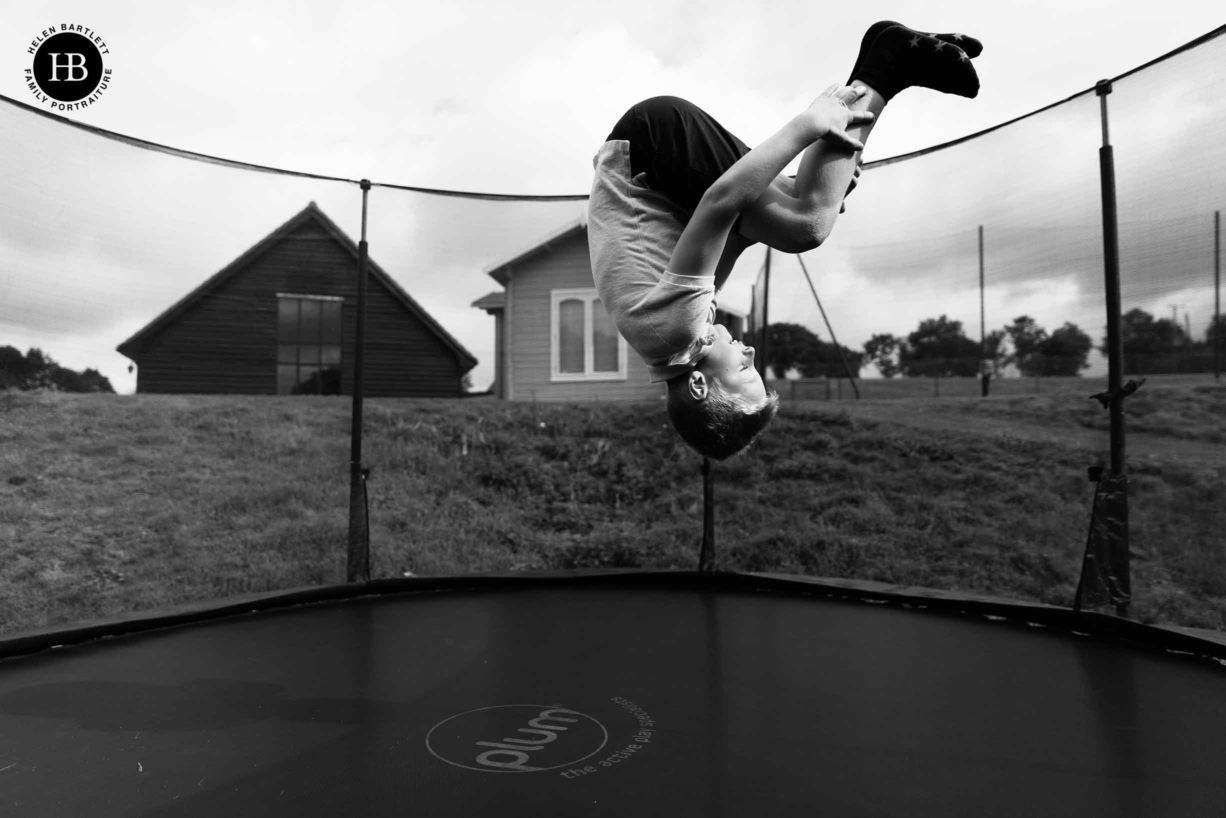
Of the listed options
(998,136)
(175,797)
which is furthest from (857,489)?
(175,797)

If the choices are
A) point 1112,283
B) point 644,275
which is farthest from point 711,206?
point 1112,283

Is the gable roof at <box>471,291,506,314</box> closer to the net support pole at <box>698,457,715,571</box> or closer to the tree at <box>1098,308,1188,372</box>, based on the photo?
the net support pole at <box>698,457,715,571</box>

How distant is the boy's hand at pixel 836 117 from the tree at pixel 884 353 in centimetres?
184

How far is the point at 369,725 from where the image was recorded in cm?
129

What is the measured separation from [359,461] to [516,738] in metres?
1.64

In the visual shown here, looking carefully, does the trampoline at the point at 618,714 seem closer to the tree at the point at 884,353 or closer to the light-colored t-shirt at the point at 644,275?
the light-colored t-shirt at the point at 644,275

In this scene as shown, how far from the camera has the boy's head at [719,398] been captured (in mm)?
1121

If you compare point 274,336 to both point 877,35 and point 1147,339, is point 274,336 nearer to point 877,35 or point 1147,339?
point 877,35

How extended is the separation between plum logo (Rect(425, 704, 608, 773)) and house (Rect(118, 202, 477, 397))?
1.80 meters

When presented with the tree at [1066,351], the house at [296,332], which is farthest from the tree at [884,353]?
the house at [296,332]

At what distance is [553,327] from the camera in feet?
10.6

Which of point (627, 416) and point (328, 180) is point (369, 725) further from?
point (627, 416)

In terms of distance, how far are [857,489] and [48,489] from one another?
3273 millimetres

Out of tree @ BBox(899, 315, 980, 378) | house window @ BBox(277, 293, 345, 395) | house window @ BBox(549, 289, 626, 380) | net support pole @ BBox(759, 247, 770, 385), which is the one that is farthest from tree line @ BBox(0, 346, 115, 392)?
tree @ BBox(899, 315, 980, 378)
